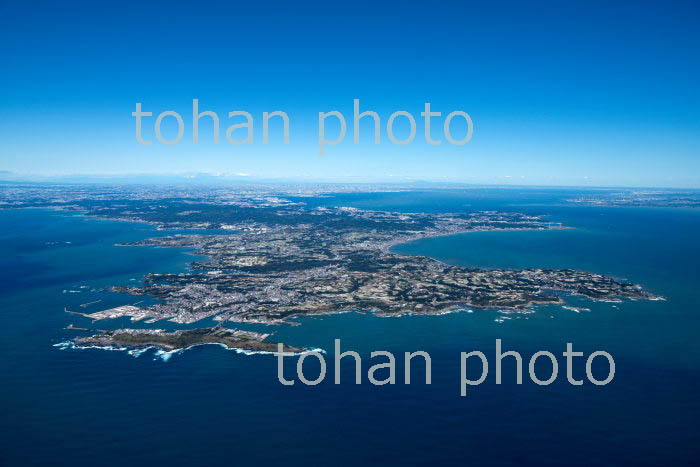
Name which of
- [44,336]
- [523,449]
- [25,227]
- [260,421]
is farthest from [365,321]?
[25,227]

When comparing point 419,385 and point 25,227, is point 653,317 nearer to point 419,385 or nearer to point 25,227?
point 419,385

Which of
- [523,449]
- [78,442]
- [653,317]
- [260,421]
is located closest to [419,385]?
[523,449]

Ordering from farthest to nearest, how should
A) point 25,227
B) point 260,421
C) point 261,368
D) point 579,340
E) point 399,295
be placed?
1. point 25,227
2. point 399,295
3. point 579,340
4. point 261,368
5. point 260,421

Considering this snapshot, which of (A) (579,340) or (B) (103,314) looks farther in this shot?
(B) (103,314)

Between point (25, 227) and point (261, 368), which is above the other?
point (25, 227)

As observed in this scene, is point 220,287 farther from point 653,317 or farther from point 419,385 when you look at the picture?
point 653,317

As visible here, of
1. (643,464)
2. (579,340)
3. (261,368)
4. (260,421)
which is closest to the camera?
(643,464)
